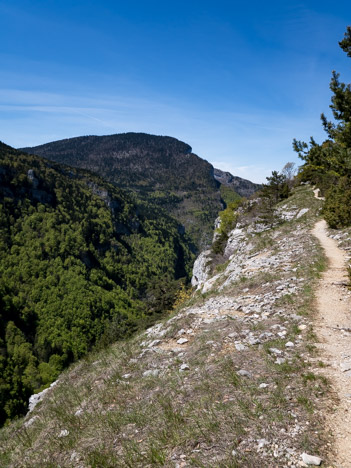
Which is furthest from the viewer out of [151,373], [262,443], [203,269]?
[203,269]

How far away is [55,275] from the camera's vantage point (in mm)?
119250

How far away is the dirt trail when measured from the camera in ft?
13.6

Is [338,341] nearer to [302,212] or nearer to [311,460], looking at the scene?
[311,460]

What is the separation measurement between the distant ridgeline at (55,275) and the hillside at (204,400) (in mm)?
34478

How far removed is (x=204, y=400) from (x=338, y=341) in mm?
4418

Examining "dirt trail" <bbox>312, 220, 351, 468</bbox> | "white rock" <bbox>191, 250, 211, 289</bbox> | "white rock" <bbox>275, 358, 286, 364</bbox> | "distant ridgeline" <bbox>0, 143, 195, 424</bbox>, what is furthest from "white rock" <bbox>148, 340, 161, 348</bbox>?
"distant ridgeline" <bbox>0, 143, 195, 424</bbox>

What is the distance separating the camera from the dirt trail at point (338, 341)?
414cm

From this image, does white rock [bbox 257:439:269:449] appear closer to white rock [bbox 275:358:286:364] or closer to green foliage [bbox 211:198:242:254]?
white rock [bbox 275:358:286:364]

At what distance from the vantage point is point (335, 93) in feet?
38.3

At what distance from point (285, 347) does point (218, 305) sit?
17.9 feet

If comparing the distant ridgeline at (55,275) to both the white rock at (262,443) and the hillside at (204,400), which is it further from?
the white rock at (262,443)

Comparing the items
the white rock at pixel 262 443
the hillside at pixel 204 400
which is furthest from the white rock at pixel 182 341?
the white rock at pixel 262 443

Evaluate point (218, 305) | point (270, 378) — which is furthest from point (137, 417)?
point (218, 305)

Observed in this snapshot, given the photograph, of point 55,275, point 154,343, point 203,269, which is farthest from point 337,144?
point 55,275
